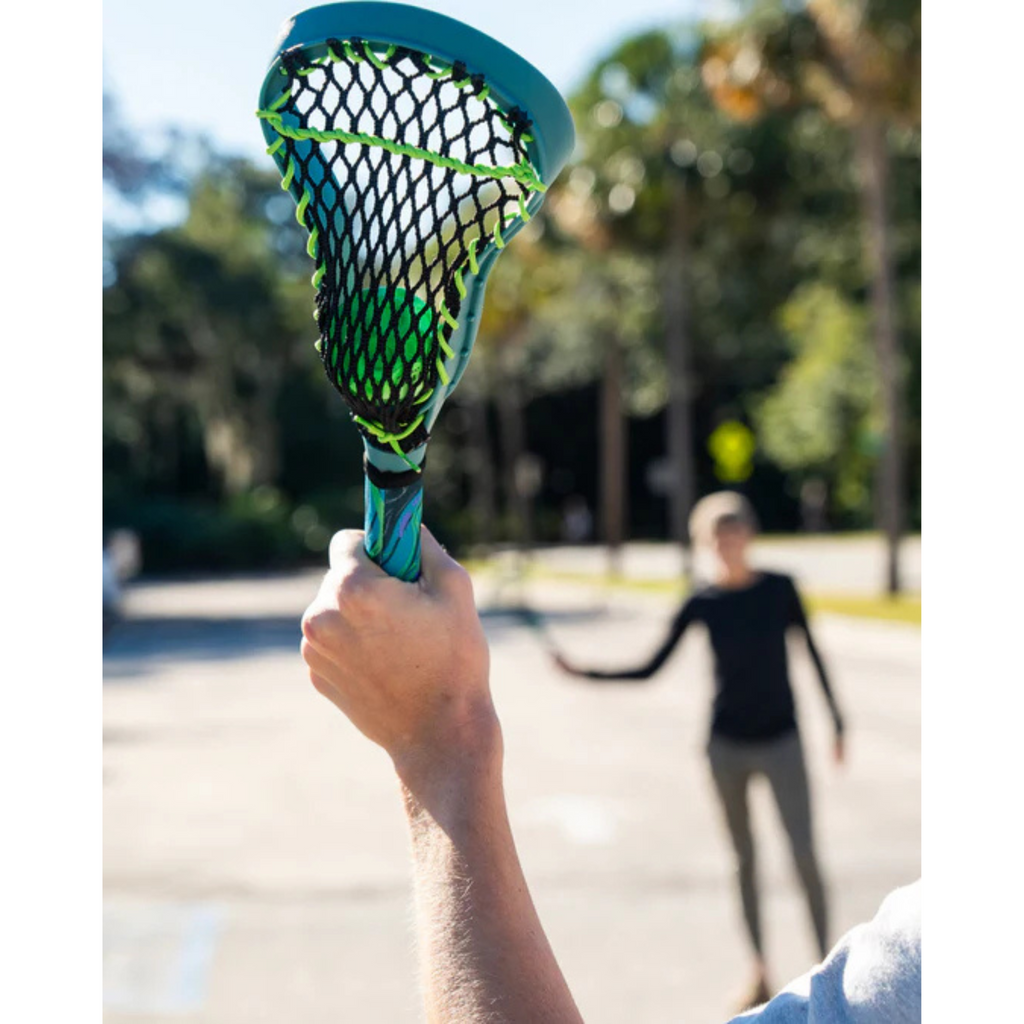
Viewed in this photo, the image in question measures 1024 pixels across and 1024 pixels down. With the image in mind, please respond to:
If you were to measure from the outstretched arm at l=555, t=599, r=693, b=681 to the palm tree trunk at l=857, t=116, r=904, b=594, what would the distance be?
553 inches

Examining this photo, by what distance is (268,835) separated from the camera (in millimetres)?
7398

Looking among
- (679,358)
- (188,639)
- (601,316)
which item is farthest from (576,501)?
(188,639)

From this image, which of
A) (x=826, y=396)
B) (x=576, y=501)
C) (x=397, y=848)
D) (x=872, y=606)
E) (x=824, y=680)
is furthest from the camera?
(x=576, y=501)

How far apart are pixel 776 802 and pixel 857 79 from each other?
587 inches

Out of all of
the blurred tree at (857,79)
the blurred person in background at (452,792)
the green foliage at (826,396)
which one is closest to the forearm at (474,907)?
the blurred person in background at (452,792)

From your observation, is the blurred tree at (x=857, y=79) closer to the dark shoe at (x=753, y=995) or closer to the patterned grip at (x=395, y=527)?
the dark shoe at (x=753, y=995)

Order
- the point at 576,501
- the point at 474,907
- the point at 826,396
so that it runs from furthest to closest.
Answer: the point at 576,501, the point at 826,396, the point at 474,907

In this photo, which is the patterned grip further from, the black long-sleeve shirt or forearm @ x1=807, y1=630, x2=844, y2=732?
forearm @ x1=807, y1=630, x2=844, y2=732

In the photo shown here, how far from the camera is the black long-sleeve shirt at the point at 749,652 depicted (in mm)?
5023

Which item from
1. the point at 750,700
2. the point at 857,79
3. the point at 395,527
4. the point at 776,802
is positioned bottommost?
the point at 776,802

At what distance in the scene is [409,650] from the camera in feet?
3.63

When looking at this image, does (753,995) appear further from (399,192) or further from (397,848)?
(399,192)

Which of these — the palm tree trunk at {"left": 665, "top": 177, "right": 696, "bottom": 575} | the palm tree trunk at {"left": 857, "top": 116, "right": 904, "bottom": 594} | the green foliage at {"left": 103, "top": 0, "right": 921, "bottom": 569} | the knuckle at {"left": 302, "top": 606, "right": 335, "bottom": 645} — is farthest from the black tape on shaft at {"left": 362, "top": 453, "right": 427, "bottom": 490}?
the palm tree trunk at {"left": 665, "top": 177, "right": 696, "bottom": 575}

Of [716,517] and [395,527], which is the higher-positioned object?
[395,527]
